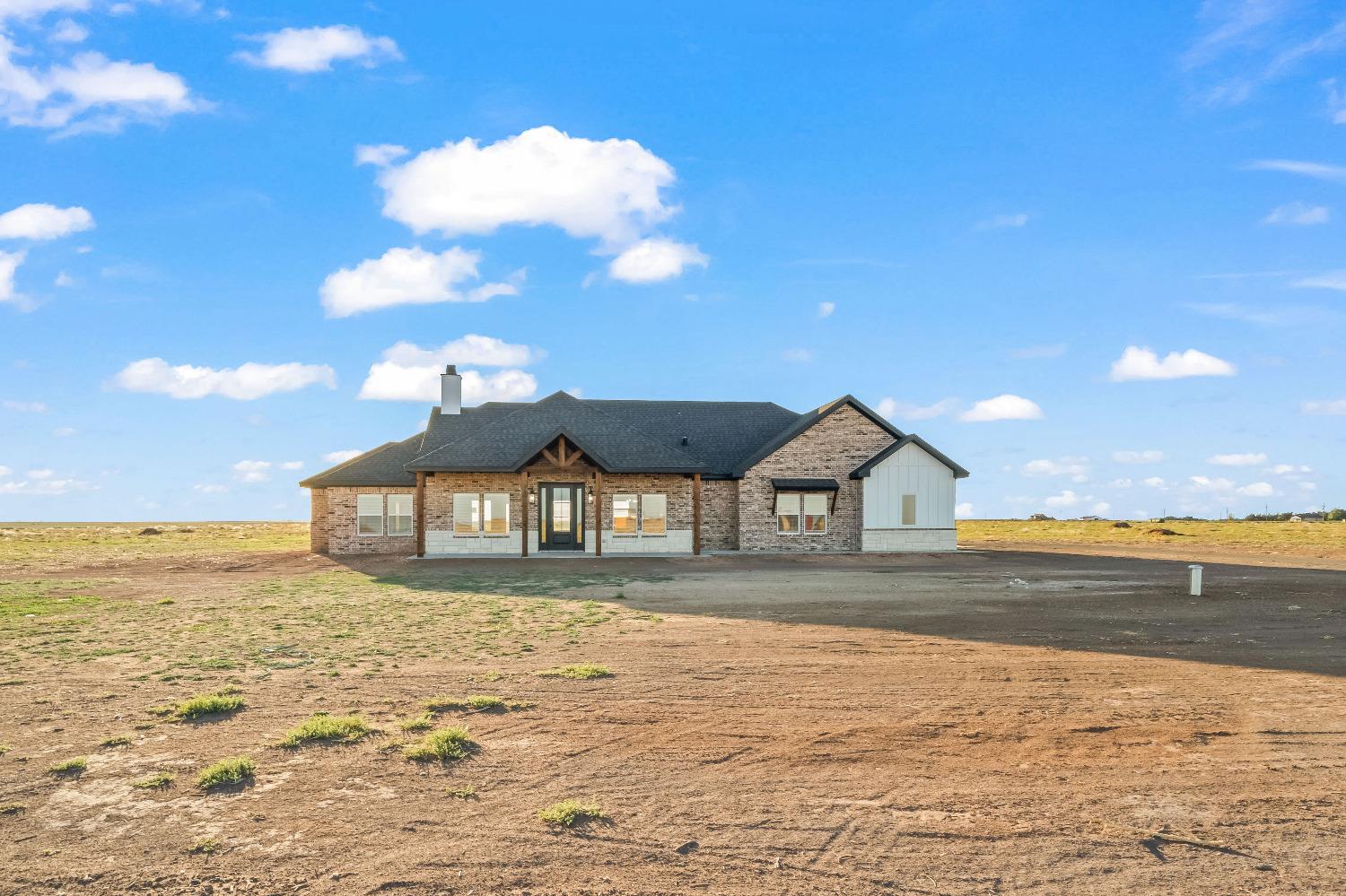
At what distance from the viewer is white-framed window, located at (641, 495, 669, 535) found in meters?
31.2

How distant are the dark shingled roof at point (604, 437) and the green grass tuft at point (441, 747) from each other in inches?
822

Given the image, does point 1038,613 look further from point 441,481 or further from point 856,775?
point 441,481

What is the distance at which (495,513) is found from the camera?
30.5 meters

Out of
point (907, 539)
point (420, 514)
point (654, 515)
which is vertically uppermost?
point (420, 514)

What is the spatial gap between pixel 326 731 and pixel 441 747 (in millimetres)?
1272

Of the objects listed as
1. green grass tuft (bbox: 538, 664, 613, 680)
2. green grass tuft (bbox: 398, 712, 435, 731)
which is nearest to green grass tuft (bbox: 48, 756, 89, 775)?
green grass tuft (bbox: 398, 712, 435, 731)

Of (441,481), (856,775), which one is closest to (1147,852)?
(856,775)

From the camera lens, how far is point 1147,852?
5527 mm

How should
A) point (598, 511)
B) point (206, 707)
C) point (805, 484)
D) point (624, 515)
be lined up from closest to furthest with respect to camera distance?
point (206, 707), point (598, 511), point (624, 515), point (805, 484)

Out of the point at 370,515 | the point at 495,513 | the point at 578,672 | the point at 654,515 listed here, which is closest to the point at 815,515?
the point at 654,515

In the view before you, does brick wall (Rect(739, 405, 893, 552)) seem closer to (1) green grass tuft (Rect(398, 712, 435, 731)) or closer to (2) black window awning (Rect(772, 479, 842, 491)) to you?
(2) black window awning (Rect(772, 479, 842, 491))

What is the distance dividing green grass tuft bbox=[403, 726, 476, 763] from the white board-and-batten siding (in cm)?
2682

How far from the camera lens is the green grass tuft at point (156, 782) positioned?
254 inches

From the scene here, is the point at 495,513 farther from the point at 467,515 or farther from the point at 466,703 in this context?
the point at 466,703
